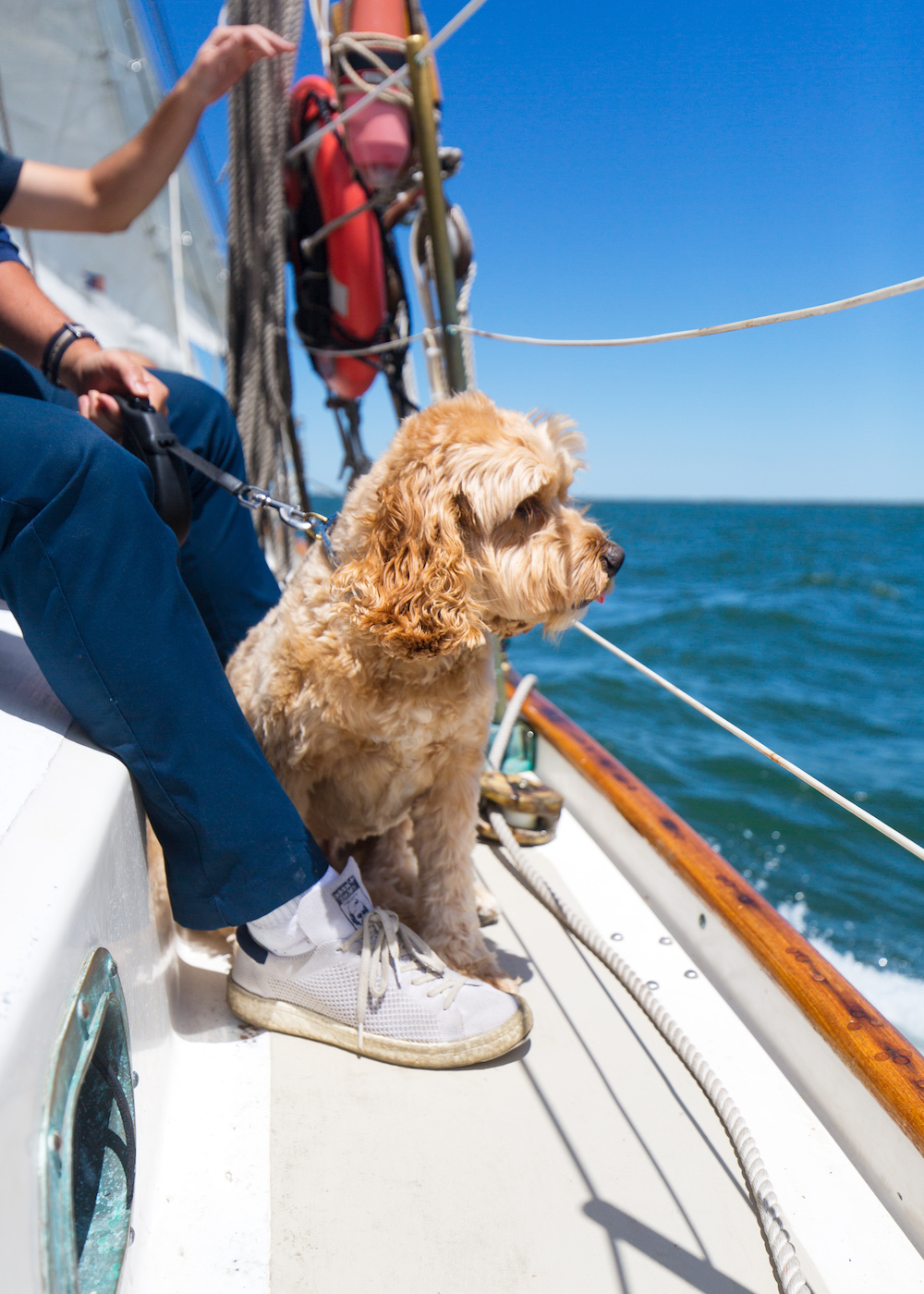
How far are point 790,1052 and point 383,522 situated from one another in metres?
1.08

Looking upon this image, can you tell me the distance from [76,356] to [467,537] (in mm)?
807

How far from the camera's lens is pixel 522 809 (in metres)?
1.93

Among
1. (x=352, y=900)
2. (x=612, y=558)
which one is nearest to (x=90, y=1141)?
(x=352, y=900)

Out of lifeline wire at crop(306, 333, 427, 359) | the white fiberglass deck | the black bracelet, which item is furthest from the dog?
lifeline wire at crop(306, 333, 427, 359)

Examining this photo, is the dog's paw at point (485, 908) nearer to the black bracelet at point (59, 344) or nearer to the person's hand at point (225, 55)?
the black bracelet at point (59, 344)

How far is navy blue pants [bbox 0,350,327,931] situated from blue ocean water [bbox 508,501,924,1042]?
0.73m

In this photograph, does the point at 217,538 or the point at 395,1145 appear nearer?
the point at 395,1145

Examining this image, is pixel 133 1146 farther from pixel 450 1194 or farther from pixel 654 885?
pixel 654 885

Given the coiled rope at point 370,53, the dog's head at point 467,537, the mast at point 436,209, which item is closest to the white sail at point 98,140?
the coiled rope at point 370,53

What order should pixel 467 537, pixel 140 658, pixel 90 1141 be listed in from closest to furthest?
1. pixel 90 1141
2. pixel 140 658
3. pixel 467 537

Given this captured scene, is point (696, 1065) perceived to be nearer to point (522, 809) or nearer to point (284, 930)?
point (284, 930)

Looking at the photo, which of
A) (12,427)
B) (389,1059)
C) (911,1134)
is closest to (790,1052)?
(911,1134)

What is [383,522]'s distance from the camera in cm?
130

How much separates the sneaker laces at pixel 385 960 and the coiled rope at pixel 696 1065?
1.02 ft
